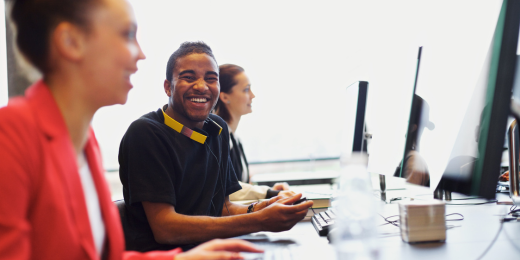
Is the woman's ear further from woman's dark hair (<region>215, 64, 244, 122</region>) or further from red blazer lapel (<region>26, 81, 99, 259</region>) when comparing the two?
woman's dark hair (<region>215, 64, 244, 122</region>)

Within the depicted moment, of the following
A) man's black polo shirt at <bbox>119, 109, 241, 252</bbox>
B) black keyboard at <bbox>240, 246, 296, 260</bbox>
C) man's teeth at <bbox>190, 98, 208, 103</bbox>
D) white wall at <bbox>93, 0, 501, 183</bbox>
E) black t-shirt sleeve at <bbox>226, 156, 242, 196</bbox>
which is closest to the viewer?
black keyboard at <bbox>240, 246, 296, 260</bbox>

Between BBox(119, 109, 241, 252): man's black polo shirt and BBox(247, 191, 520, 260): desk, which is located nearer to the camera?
BBox(247, 191, 520, 260): desk

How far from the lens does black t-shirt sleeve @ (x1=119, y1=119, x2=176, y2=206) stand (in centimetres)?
111

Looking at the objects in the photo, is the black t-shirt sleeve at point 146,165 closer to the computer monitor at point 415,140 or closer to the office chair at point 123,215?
the office chair at point 123,215

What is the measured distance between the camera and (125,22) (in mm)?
652

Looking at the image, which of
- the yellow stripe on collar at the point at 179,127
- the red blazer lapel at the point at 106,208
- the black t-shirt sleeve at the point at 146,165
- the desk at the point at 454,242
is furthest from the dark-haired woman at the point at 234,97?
the red blazer lapel at the point at 106,208

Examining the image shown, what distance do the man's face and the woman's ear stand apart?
763 millimetres

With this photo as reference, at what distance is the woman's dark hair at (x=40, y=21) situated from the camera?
0.58 m

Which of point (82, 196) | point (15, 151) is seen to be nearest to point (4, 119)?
point (15, 151)

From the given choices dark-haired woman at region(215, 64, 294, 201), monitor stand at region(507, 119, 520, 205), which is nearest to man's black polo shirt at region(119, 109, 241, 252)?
monitor stand at region(507, 119, 520, 205)

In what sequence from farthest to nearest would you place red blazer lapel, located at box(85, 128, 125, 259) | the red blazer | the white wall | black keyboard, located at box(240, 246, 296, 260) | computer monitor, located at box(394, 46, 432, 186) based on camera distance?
the white wall → computer monitor, located at box(394, 46, 432, 186) → black keyboard, located at box(240, 246, 296, 260) → red blazer lapel, located at box(85, 128, 125, 259) → the red blazer

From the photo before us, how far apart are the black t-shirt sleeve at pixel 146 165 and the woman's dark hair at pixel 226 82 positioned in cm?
137

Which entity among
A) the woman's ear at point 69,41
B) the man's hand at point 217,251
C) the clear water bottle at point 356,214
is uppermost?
the woman's ear at point 69,41

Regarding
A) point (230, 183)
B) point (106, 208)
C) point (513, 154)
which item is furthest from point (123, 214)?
point (513, 154)
